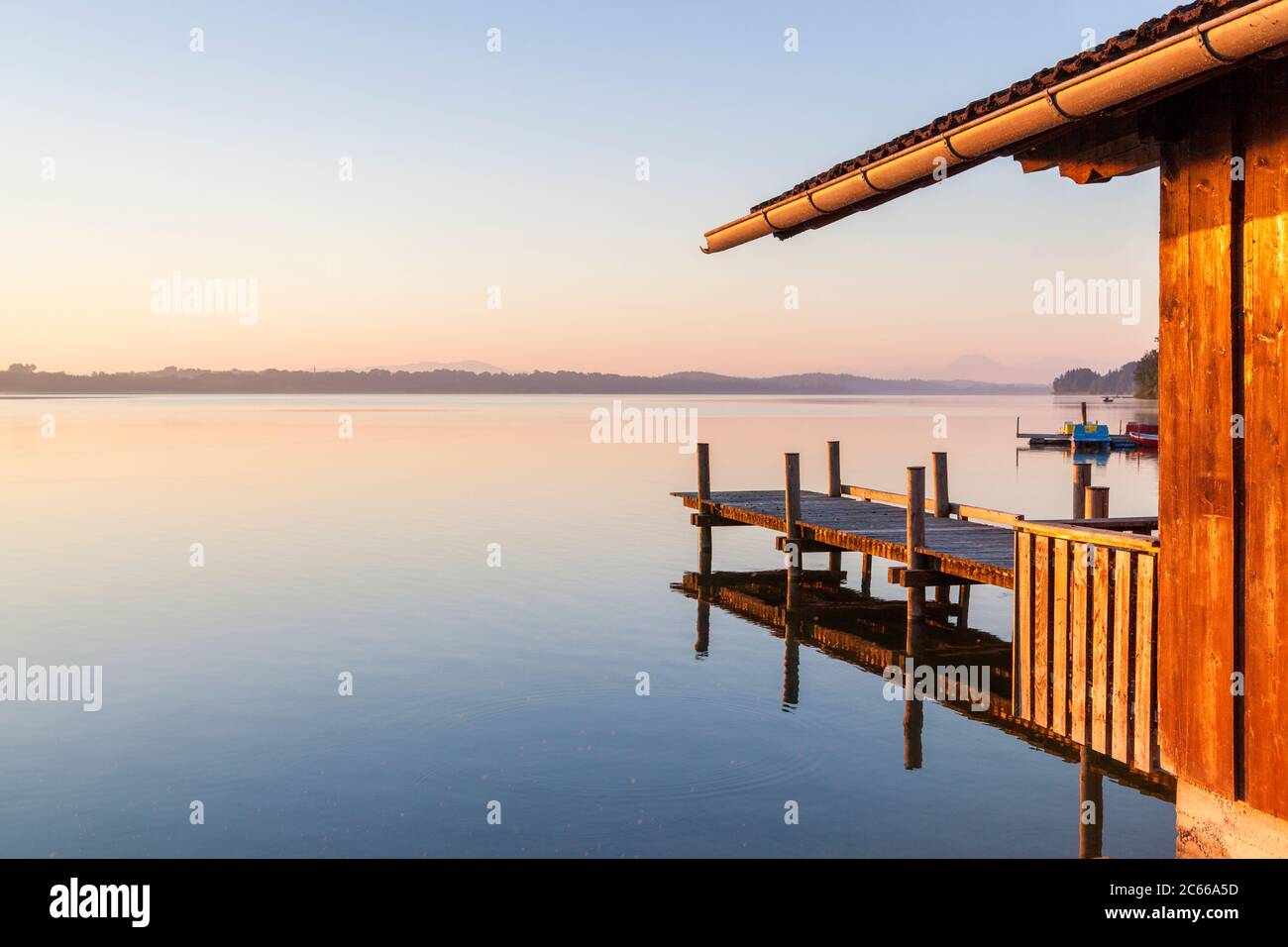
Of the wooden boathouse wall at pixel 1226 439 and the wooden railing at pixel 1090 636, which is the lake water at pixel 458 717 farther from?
the wooden boathouse wall at pixel 1226 439

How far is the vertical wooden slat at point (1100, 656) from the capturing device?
850 centimetres

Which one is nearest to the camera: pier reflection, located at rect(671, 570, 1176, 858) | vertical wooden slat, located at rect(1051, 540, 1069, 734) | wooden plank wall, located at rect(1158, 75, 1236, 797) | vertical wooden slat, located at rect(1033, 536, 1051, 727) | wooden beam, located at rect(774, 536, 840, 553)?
wooden plank wall, located at rect(1158, 75, 1236, 797)

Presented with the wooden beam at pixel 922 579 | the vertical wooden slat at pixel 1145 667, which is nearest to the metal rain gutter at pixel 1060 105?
the vertical wooden slat at pixel 1145 667

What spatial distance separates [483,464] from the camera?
202 feet

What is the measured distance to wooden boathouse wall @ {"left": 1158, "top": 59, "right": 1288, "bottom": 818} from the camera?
681 centimetres

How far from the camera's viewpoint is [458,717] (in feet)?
49.5

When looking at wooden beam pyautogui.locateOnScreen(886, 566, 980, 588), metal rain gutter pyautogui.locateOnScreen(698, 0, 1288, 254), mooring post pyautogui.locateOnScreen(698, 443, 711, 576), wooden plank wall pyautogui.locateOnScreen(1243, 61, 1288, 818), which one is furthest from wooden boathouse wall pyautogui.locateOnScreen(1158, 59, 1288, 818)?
mooring post pyautogui.locateOnScreen(698, 443, 711, 576)

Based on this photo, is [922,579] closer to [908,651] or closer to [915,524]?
[915,524]

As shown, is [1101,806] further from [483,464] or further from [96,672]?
[483,464]

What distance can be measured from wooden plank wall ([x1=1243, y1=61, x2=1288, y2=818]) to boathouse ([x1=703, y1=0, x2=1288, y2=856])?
11mm

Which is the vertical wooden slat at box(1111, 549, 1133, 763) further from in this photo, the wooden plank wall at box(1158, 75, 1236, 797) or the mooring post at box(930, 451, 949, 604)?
the mooring post at box(930, 451, 949, 604)

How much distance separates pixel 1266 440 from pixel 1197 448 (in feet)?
1.86
